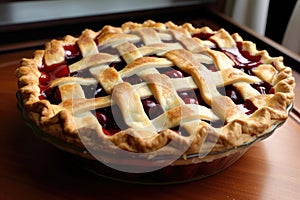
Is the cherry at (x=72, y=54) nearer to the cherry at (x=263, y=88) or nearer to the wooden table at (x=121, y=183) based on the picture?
the wooden table at (x=121, y=183)

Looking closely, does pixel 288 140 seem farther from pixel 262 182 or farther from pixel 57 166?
pixel 57 166

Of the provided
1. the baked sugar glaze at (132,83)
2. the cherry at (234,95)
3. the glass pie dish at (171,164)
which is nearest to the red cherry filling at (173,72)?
the baked sugar glaze at (132,83)

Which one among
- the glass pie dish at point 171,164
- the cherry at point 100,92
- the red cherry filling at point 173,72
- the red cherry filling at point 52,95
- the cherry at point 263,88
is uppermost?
the red cherry filling at point 173,72

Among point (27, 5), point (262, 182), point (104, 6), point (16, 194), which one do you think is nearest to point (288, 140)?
point (262, 182)

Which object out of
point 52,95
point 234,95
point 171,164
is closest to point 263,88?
point 234,95

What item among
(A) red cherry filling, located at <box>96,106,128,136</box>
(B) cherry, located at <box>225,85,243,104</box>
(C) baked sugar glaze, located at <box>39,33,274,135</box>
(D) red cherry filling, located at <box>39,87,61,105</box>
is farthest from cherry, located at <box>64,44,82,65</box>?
(B) cherry, located at <box>225,85,243,104</box>
